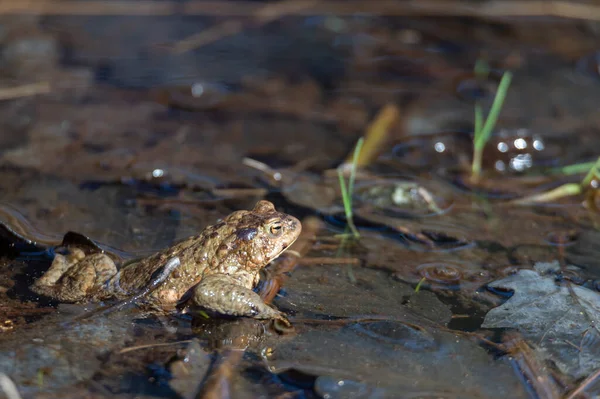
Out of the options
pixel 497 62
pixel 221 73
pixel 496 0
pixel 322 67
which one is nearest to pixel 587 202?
pixel 497 62

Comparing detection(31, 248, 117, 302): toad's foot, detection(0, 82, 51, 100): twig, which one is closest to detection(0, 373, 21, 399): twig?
detection(31, 248, 117, 302): toad's foot

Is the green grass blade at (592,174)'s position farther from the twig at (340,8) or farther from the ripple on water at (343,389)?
the twig at (340,8)

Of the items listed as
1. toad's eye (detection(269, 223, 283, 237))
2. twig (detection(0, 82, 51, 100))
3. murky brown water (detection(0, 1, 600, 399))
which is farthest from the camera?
twig (detection(0, 82, 51, 100))

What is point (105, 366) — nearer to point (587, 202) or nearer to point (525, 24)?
point (587, 202)

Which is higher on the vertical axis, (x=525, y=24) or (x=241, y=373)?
(x=525, y=24)

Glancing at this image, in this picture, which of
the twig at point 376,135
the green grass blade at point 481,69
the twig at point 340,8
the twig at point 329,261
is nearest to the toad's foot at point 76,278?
the twig at point 329,261

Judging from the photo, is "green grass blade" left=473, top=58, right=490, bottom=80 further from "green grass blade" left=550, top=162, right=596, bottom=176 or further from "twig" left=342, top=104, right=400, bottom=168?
"green grass blade" left=550, top=162, right=596, bottom=176

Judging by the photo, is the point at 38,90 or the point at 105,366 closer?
the point at 105,366
